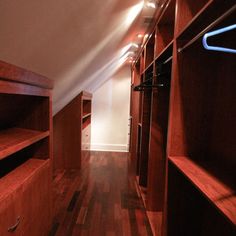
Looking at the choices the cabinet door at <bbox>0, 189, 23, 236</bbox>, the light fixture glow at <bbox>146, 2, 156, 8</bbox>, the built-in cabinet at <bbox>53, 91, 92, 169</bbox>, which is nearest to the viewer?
the cabinet door at <bbox>0, 189, 23, 236</bbox>

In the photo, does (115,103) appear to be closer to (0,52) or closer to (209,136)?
(209,136)

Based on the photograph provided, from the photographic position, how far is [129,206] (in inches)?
86.0

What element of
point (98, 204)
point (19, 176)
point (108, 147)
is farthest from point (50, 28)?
point (108, 147)

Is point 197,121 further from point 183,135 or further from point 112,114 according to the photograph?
point 112,114

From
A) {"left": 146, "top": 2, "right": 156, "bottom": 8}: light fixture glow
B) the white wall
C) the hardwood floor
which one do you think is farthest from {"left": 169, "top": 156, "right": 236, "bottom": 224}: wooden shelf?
the white wall

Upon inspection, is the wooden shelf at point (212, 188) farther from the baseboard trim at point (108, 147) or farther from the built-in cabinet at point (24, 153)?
the baseboard trim at point (108, 147)

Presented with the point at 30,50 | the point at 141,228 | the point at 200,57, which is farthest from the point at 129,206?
the point at 30,50

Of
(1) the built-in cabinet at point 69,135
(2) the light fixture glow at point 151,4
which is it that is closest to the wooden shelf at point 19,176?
(2) the light fixture glow at point 151,4

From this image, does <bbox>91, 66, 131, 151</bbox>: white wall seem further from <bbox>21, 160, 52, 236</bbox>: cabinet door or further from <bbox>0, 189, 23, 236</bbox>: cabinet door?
<bbox>0, 189, 23, 236</bbox>: cabinet door

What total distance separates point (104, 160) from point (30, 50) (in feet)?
10.6

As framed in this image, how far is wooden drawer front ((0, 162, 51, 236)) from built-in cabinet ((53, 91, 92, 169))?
5.73ft

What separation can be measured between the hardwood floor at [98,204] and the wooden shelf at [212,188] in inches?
42.4

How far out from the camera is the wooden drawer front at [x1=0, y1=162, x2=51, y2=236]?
821 mm

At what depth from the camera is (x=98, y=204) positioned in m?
2.20
